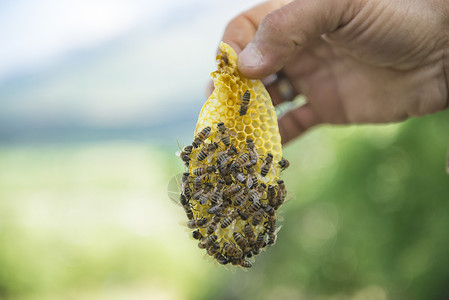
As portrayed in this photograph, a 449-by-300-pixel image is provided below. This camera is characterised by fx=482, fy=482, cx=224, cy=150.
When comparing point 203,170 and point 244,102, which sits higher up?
point 244,102

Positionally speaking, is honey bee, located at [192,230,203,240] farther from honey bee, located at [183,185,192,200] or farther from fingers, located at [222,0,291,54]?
fingers, located at [222,0,291,54]

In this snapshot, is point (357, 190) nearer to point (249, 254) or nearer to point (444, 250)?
point (444, 250)

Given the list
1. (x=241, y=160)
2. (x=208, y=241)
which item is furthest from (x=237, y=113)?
(x=208, y=241)

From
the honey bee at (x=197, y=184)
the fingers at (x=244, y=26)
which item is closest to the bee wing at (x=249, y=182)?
the honey bee at (x=197, y=184)

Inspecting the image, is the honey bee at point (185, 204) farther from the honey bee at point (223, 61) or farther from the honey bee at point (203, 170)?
the honey bee at point (223, 61)

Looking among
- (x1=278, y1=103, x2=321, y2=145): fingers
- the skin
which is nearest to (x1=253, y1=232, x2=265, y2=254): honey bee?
the skin

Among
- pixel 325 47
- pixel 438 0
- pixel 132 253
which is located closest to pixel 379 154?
pixel 325 47

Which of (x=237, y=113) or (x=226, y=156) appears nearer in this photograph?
(x=226, y=156)

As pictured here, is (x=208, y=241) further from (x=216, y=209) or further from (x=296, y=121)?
(x=296, y=121)
